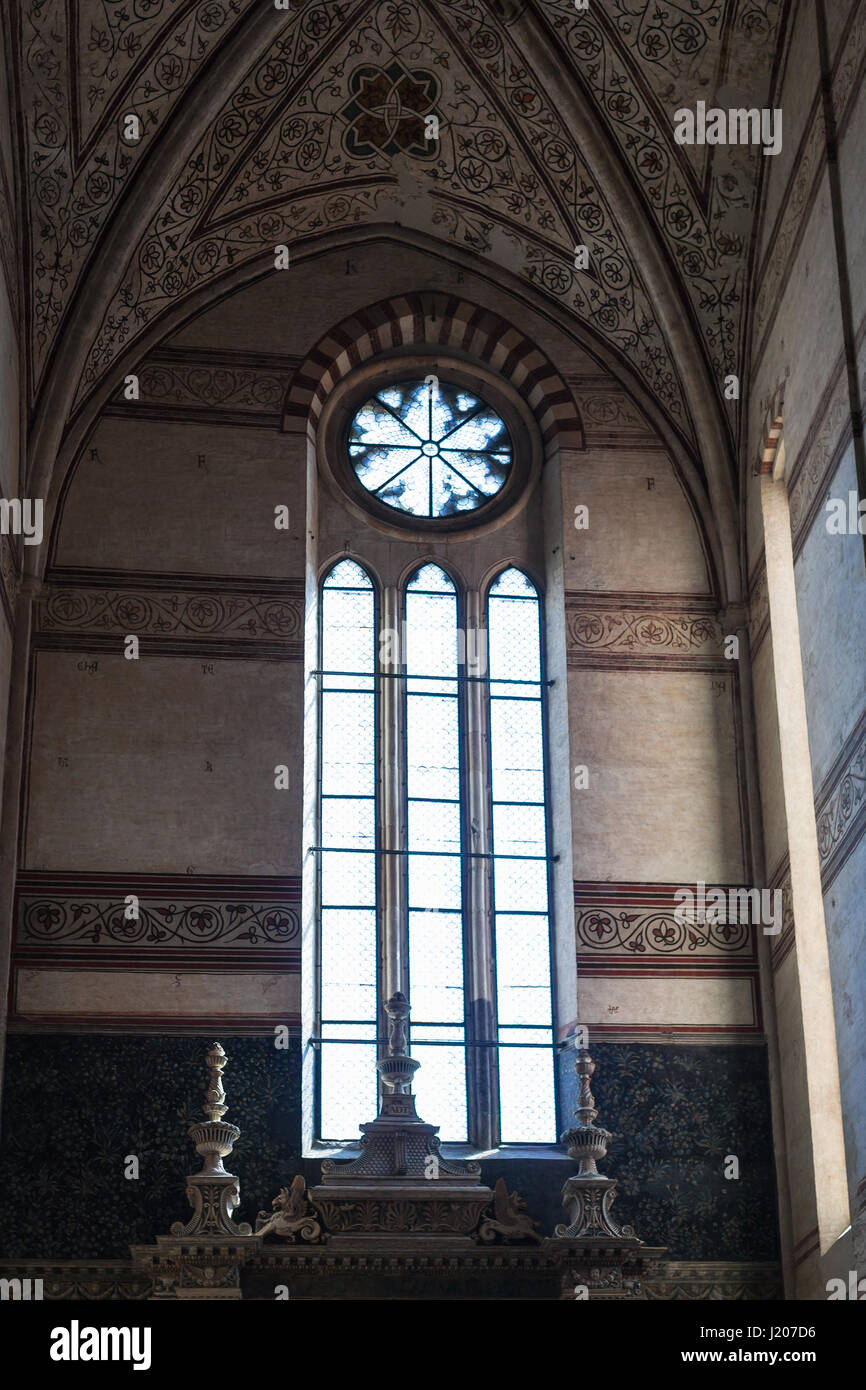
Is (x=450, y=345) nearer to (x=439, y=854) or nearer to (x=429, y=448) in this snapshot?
(x=429, y=448)

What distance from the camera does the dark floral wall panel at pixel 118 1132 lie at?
10422 mm

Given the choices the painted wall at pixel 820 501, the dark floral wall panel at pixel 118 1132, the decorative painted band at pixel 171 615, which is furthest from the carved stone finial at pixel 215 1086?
the painted wall at pixel 820 501

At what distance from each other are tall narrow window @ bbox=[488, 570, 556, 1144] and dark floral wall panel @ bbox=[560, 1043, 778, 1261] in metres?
0.24

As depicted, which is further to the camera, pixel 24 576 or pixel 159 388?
pixel 159 388

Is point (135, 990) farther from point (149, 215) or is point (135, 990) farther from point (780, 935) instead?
point (149, 215)

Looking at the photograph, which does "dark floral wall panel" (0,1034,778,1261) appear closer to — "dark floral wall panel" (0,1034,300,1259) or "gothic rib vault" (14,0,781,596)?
"dark floral wall panel" (0,1034,300,1259)

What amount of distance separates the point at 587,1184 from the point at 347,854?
2504 mm

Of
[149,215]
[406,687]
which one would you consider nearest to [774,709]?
[406,687]

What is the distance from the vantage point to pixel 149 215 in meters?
12.2

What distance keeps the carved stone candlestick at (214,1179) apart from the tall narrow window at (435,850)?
Result: 1.36 metres

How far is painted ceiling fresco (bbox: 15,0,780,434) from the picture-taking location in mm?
11719
